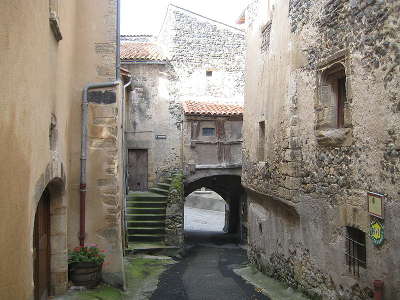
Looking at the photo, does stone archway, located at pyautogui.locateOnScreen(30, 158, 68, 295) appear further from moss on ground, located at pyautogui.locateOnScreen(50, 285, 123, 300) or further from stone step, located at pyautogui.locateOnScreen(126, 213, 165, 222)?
stone step, located at pyautogui.locateOnScreen(126, 213, 165, 222)

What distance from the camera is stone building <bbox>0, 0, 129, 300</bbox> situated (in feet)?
11.9

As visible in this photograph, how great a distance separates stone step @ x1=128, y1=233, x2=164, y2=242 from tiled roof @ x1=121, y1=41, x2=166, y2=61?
6.95 m

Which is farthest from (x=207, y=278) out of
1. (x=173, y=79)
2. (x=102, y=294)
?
(x=173, y=79)

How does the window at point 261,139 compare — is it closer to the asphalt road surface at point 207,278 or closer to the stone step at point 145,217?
the asphalt road surface at point 207,278

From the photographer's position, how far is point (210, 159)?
16734 millimetres

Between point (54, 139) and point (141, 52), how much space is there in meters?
12.4

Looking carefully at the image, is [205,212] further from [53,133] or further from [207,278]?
[53,133]

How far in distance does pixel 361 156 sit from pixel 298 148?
2.18 meters

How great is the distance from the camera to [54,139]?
5922 millimetres

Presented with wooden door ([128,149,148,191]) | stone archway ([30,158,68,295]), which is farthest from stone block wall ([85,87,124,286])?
wooden door ([128,149,148,191])

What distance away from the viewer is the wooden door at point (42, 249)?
5879mm

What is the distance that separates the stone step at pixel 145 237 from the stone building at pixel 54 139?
6121 millimetres

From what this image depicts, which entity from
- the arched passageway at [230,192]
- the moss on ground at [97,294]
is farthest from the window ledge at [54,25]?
the arched passageway at [230,192]

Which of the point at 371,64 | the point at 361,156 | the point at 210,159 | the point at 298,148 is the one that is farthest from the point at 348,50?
the point at 210,159
